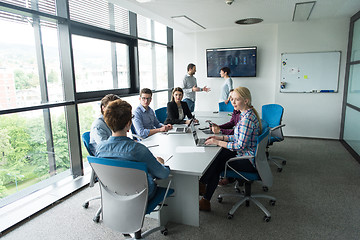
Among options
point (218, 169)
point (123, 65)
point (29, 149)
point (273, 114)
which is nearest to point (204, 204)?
point (218, 169)

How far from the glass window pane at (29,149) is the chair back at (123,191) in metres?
1.71

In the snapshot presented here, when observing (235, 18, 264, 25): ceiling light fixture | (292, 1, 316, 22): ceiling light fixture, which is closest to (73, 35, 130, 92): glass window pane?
(235, 18, 264, 25): ceiling light fixture

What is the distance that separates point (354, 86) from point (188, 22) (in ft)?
11.7

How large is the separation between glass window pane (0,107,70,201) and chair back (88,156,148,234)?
5.60 ft

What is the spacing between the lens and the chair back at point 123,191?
1.69 metres

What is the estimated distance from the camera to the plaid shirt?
8.35 feet

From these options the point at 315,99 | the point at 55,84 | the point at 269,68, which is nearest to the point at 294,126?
the point at 315,99

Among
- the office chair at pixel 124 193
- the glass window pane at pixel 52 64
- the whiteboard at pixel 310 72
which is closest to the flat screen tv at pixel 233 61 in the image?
the whiteboard at pixel 310 72

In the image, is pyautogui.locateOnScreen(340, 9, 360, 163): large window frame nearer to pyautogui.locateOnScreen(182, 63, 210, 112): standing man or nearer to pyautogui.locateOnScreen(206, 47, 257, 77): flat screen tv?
pyautogui.locateOnScreen(206, 47, 257, 77): flat screen tv

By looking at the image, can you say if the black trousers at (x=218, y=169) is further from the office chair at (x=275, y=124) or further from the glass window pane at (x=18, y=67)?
the glass window pane at (x=18, y=67)

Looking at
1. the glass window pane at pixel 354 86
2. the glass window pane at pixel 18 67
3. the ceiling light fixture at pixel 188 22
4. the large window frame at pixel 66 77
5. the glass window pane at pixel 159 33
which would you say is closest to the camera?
the glass window pane at pixel 18 67

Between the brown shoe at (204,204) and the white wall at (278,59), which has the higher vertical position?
the white wall at (278,59)

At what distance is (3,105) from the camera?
9.07 feet

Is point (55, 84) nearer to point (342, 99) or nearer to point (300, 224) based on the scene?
point (300, 224)
